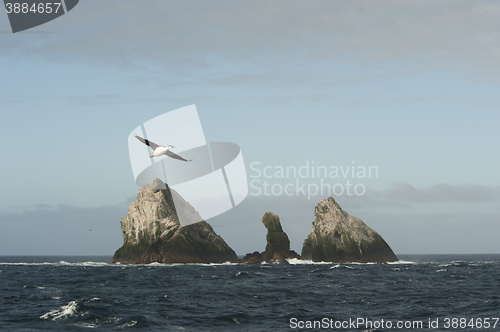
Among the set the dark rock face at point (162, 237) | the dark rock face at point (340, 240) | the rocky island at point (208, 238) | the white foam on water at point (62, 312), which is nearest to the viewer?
the white foam on water at point (62, 312)

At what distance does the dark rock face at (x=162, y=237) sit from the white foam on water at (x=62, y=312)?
60588mm

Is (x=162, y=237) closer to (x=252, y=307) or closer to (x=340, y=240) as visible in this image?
(x=340, y=240)

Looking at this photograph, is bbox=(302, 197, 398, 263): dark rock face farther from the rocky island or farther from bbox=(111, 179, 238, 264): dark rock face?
bbox=(111, 179, 238, 264): dark rock face

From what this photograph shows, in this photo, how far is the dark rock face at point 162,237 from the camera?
93.8 m

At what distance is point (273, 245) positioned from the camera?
336 feet

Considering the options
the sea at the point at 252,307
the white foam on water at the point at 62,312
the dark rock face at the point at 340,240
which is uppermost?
the dark rock face at the point at 340,240

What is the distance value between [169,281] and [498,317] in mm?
34344

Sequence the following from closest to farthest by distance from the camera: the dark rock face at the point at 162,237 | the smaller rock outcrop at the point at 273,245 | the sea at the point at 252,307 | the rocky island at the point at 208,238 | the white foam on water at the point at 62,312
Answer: the sea at the point at 252,307, the white foam on water at the point at 62,312, the dark rock face at the point at 162,237, the rocky island at the point at 208,238, the smaller rock outcrop at the point at 273,245

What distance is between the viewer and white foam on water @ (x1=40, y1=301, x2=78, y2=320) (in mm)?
29123

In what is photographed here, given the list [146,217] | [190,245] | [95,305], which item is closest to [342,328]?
[95,305]

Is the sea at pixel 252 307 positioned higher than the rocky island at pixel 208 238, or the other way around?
the rocky island at pixel 208 238

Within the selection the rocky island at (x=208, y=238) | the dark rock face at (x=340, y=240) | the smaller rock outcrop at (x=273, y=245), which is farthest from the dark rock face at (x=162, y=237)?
the dark rock face at (x=340, y=240)

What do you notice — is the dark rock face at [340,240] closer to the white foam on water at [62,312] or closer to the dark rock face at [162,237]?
the dark rock face at [162,237]

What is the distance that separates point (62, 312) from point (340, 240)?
7944 centimetres
